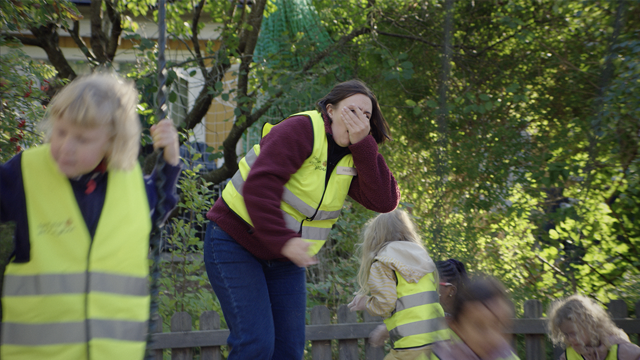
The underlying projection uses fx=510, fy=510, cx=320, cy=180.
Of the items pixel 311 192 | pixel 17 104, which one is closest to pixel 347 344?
pixel 311 192

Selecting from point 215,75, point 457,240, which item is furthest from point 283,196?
point 215,75

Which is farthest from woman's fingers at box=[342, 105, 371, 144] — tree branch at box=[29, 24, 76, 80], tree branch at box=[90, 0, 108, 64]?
tree branch at box=[29, 24, 76, 80]

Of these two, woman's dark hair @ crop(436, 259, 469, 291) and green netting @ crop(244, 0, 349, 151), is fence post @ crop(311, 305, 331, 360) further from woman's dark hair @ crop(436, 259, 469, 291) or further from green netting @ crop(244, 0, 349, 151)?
green netting @ crop(244, 0, 349, 151)

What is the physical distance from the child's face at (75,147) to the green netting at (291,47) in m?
3.03

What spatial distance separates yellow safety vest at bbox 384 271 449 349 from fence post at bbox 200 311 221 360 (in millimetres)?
1140

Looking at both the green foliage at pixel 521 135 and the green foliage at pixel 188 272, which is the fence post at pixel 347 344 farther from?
the green foliage at pixel 521 135

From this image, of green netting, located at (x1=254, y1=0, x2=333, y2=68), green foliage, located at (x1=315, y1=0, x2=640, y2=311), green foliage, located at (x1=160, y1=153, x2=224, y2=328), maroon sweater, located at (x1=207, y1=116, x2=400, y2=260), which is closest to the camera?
maroon sweater, located at (x1=207, y1=116, x2=400, y2=260)

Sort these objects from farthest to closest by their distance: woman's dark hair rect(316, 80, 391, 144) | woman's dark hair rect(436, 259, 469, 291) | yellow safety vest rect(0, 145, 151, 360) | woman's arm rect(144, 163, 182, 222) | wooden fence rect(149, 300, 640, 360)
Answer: wooden fence rect(149, 300, 640, 360)
woman's dark hair rect(436, 259, 469, 291)
woman's dark hair rect(316, 80, 391, 144)
woman's arm rect(144, 163, 182, 222)
yellow safety vest rect(0, 145, 151, 360)

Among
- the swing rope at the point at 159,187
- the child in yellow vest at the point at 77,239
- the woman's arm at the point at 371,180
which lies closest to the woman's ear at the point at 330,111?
the woman's arm at the point at 371,180

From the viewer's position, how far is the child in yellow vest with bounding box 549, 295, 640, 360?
2781 mm

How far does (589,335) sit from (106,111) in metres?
2.73

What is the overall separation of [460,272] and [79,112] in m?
2.31

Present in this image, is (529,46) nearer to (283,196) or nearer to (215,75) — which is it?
(215,75)

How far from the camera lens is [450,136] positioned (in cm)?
458
